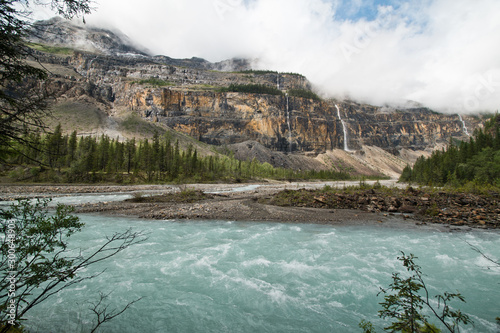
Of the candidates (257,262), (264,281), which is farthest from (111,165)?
(264,281)

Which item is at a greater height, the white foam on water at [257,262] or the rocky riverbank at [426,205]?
the rocky riverbank at [426,205]

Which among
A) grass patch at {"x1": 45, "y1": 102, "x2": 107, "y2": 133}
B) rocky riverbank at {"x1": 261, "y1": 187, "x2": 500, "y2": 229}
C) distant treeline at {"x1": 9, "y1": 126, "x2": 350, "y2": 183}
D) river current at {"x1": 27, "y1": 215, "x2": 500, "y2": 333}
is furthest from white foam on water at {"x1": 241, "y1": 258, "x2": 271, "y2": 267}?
grass patch at {"x1": 45, "y1": 102, "x2": 107, "y2": 133}

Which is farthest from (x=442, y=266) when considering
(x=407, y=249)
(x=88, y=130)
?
(x=88, y=130)

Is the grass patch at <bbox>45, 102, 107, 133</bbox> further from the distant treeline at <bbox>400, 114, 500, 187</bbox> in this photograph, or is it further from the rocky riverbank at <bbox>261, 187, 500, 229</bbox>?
the distant treeline at <bbox>400, 114, 500, 187</bbox>

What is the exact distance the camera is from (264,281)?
9.23 meters

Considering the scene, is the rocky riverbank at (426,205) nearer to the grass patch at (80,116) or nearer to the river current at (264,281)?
the river current at (264,281)

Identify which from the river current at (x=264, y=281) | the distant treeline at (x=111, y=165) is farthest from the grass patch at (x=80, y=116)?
the river current at (x=264, y=281)

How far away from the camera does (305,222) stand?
18656mm

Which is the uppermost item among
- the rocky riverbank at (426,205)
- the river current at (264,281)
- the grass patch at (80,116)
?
the grass patch at (80,116)

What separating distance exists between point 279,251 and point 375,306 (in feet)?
16.8

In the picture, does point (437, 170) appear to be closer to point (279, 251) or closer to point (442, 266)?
point (442, 266)

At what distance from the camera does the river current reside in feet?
22.9

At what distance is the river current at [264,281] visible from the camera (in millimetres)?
6988

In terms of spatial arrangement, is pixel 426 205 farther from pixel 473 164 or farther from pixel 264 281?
pixel 473 164
